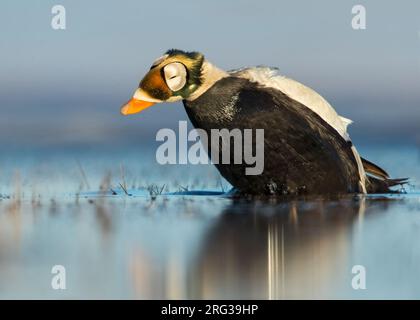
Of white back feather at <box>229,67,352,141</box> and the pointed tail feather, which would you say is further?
the pointed tail feather

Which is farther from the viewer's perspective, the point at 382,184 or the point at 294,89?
the point at 382,184

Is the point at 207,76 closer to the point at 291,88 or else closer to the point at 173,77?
the point at 173,77

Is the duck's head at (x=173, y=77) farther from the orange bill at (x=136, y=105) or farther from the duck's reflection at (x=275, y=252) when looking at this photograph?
the duck's reflection at (x=275, y=252)

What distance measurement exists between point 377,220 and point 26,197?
3780 millimetres

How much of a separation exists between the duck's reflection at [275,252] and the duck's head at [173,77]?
4.56 ft

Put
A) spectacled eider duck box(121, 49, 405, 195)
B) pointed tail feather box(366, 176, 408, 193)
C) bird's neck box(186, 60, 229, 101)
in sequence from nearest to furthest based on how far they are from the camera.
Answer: spectacled eider duck box(121, 49, 405, 195), bird's neck box(186, 60, 229, 101), pointed tail feather box(366, 176, 408, 193)

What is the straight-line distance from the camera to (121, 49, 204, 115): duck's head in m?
11.1

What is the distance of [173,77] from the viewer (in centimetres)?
1107

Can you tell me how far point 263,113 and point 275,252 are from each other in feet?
9.83

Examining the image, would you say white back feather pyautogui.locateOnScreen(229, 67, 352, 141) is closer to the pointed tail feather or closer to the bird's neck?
the bird's neck

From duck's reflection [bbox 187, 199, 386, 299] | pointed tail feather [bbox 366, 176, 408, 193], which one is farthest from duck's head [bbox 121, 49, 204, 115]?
pointed tail feather [bbox 366, 176, 408, 193]

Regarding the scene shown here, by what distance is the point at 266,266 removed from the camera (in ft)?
25.2

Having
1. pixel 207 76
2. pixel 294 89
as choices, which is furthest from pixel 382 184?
pixel 207 76
